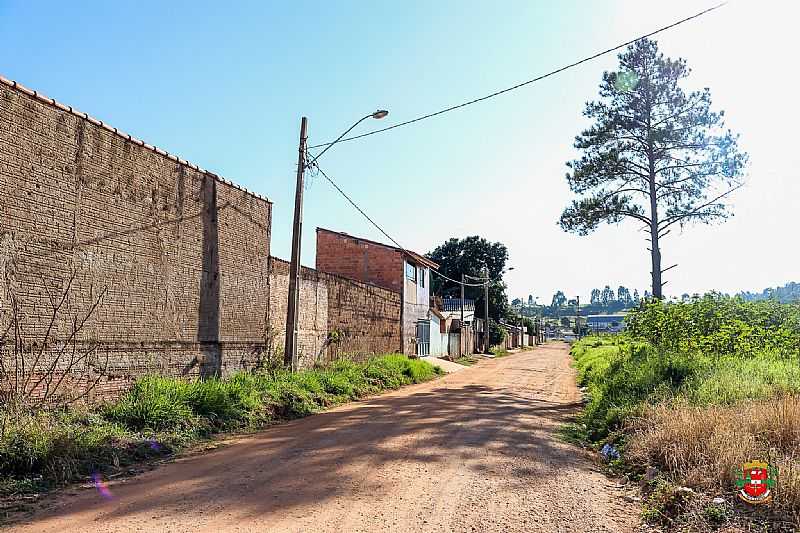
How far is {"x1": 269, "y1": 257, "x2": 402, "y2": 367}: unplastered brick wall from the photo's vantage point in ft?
54.1

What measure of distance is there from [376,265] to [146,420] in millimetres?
20419

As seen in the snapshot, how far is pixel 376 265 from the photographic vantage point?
1151 inches

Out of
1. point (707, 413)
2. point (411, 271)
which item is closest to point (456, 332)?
point (411, 271)

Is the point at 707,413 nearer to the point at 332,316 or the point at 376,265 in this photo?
the point at 332,316

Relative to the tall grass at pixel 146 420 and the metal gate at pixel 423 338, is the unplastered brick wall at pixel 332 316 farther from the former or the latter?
the metal gate at pixel 423 338

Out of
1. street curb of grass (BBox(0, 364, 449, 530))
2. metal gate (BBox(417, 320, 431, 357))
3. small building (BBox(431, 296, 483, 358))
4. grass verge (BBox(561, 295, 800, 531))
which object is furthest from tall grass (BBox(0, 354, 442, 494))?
small building (BBox(431, 296, 483, 358))

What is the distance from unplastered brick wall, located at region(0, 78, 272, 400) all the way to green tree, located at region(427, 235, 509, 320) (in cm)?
4963

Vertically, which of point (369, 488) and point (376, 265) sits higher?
point (376, 265)

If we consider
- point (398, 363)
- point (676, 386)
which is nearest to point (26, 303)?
point (676, 386)

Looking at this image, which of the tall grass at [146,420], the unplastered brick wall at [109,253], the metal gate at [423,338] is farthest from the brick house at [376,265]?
the unplastered brick wall at [109,253]

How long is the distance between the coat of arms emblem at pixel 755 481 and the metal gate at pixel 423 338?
2586 cm

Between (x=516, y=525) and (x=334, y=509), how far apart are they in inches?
66.8

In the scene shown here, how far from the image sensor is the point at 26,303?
8734mm

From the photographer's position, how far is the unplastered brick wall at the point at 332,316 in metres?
16.5
